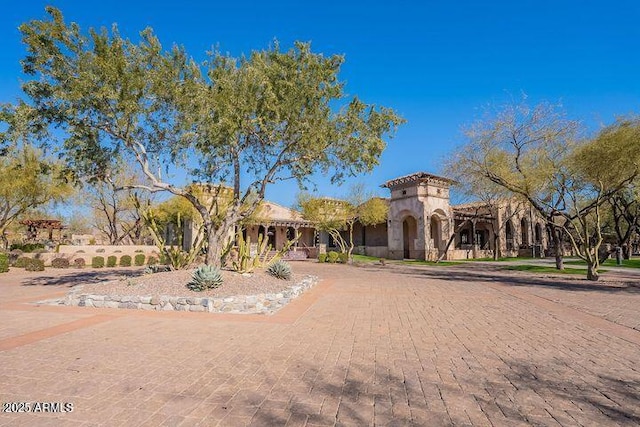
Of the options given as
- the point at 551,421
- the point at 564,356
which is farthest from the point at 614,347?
the point at 551,421

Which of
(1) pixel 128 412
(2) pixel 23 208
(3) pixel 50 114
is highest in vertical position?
(3) pixel 50 114

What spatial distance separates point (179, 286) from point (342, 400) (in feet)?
25.7

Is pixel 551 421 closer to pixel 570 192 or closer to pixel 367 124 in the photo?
pixel 367 124

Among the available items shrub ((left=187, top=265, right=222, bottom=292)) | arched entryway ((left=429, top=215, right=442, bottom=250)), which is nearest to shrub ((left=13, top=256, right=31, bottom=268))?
shrub ((left=187, top=265, right=222, bottom=292))

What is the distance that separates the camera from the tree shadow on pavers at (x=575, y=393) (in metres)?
3.63

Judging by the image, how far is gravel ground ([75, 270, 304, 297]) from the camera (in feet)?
32.4

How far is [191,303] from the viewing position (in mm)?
9211

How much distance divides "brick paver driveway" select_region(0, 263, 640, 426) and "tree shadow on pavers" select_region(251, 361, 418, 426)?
0.07ft

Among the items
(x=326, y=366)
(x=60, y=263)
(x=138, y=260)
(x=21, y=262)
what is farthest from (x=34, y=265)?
(x=326, y=366)

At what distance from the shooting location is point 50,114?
11.0 m

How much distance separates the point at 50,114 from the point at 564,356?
1443 centimetres

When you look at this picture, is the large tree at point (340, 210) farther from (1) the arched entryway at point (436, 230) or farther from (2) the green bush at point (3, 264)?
(2) the green bush at point (3, 264)

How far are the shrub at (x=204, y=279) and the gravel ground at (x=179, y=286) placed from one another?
14 centimetres

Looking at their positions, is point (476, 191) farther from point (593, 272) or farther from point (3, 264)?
point (3, 264)
